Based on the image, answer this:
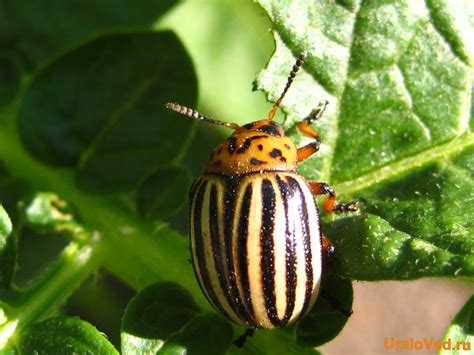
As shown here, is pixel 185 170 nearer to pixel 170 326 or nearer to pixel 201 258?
pixel 201 258

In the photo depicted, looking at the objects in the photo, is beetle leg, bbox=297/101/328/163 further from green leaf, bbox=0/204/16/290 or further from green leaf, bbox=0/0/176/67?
green leaf, bbox=0/0/176/67

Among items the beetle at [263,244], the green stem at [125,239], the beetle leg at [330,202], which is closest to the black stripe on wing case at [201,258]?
the beetle at [263,244]

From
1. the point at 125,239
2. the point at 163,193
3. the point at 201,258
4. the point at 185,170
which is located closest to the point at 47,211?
the point at 125,239

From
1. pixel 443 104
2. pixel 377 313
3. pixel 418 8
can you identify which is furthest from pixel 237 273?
pixel 377 313

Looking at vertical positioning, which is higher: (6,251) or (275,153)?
(275,153)

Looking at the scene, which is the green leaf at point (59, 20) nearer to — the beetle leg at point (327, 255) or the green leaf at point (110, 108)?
the green leaf at point (110, 108)

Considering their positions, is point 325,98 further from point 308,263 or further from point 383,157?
point 308,263
